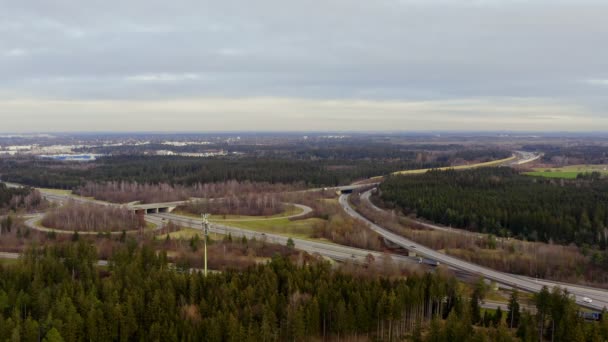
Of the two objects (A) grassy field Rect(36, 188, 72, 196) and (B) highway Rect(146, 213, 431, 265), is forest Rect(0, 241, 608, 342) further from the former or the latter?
(A) grassy field Rect(36, 188, 72, 196)

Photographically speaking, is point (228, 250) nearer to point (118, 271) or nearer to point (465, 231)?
point (118, 271)

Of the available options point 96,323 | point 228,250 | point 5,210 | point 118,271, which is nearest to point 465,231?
point 228,250

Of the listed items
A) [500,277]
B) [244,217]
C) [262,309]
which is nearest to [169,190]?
[244,217]

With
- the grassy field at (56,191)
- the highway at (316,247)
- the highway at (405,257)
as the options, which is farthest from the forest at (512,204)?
the grassy field at (56,191)

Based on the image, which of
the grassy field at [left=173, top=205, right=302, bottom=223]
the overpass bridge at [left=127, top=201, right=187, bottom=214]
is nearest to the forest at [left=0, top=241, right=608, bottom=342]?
the grassy field at [left=173, top=205, right=302, bottom=223]

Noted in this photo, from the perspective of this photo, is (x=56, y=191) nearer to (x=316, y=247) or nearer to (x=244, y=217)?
(x=244, y=217)

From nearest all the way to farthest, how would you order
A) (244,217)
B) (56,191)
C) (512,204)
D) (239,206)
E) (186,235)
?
(186,235) < (512,204) < (244,217) < (239,206) < (56,191)
